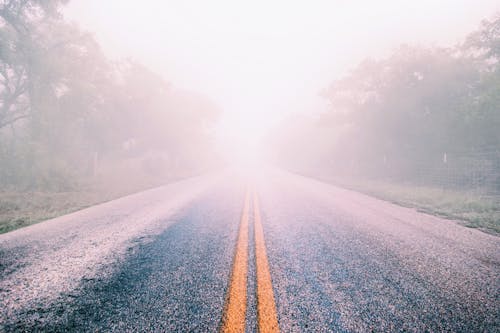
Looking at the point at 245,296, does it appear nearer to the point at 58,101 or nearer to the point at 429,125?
the point at 58,101

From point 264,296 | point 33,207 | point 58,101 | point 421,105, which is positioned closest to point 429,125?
point 421,105

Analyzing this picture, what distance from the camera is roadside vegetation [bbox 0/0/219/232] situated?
8.65 metres

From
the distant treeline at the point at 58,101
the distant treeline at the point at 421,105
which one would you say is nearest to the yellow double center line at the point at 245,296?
the distant treeline at the point at 58,101

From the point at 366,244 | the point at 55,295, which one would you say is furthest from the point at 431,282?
the point at 55,295

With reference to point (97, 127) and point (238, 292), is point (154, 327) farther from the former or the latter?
point (97, 127)

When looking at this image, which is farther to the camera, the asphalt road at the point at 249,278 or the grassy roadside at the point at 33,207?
the grassy roadside at the point at 33,207

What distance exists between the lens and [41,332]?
1446mm

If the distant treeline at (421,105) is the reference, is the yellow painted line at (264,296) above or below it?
below

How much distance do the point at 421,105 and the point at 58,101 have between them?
77.1 ft

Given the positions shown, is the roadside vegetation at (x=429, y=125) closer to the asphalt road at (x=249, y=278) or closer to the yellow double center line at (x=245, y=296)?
the asphalt road at (x=249, y=278)

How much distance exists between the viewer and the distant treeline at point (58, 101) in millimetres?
10180

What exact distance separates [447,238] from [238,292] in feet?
12.6

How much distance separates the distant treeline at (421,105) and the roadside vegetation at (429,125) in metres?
0.05

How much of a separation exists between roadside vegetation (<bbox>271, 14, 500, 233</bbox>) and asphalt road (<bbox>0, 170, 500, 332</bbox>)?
3.09 metres
